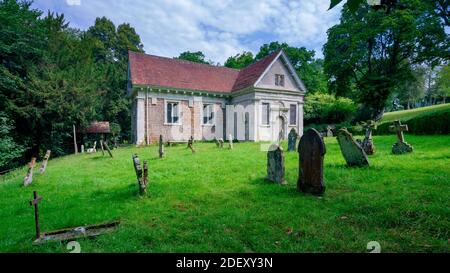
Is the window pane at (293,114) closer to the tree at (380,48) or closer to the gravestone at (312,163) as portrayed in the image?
the tree at (380,48)

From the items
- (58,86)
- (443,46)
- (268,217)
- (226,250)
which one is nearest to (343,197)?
(268,217)

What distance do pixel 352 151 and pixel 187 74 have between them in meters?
20.6

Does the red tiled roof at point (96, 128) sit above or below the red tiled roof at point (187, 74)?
below

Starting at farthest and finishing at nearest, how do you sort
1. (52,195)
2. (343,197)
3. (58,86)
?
(58,86) → (52,195) → (343,197)

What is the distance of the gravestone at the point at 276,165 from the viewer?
6828 mm

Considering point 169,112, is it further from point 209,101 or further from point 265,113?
point 265,113

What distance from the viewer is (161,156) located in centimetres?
1300

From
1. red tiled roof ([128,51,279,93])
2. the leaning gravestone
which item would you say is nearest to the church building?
red tiled roof ([128,51,279,93])

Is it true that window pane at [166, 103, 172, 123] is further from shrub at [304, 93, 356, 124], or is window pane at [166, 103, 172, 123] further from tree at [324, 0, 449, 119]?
shrub at [304, 93, 356, 124]

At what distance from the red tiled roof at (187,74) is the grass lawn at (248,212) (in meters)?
16.3

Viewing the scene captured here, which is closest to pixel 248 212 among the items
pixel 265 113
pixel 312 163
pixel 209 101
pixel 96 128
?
pixel 312 163

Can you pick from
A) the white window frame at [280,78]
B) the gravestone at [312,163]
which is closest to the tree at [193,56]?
the white window frame at [280,78]
